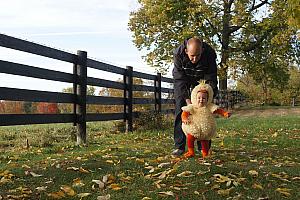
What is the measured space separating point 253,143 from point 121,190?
3989 mm

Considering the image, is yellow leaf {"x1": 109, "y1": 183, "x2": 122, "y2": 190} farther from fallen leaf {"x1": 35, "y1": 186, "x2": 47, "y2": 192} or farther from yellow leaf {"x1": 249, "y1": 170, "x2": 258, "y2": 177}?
yellow leaf {"x1": 249, "y1": 170, "x2": 258, "y2": 177}

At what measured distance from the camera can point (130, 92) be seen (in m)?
10.4

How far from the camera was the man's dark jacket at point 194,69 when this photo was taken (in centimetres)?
533

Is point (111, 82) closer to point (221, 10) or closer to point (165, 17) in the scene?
point (165, 17)

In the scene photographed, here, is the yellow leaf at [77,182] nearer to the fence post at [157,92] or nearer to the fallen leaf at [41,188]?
the fallen leaf at [41,188]

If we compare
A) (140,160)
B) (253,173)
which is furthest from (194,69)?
(253,173)

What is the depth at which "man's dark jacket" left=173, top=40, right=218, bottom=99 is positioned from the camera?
210 inches

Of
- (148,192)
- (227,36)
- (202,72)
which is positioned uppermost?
(227,36)

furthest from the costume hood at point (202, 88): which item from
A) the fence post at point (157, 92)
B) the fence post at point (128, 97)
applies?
the fence post at point (157, 92)

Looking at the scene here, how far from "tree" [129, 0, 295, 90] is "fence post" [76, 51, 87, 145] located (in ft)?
50.2

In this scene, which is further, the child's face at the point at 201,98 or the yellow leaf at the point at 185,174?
the child's face at the point at 201,98

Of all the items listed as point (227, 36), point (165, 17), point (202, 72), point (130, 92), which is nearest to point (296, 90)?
point (227, 36)

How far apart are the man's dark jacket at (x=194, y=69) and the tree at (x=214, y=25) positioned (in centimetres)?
1728

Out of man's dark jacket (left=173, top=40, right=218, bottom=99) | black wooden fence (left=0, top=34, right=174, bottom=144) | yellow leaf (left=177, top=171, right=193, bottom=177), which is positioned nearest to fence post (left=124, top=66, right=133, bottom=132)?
black wooden fence (left=0, top=34, right=174, bottom=144)
